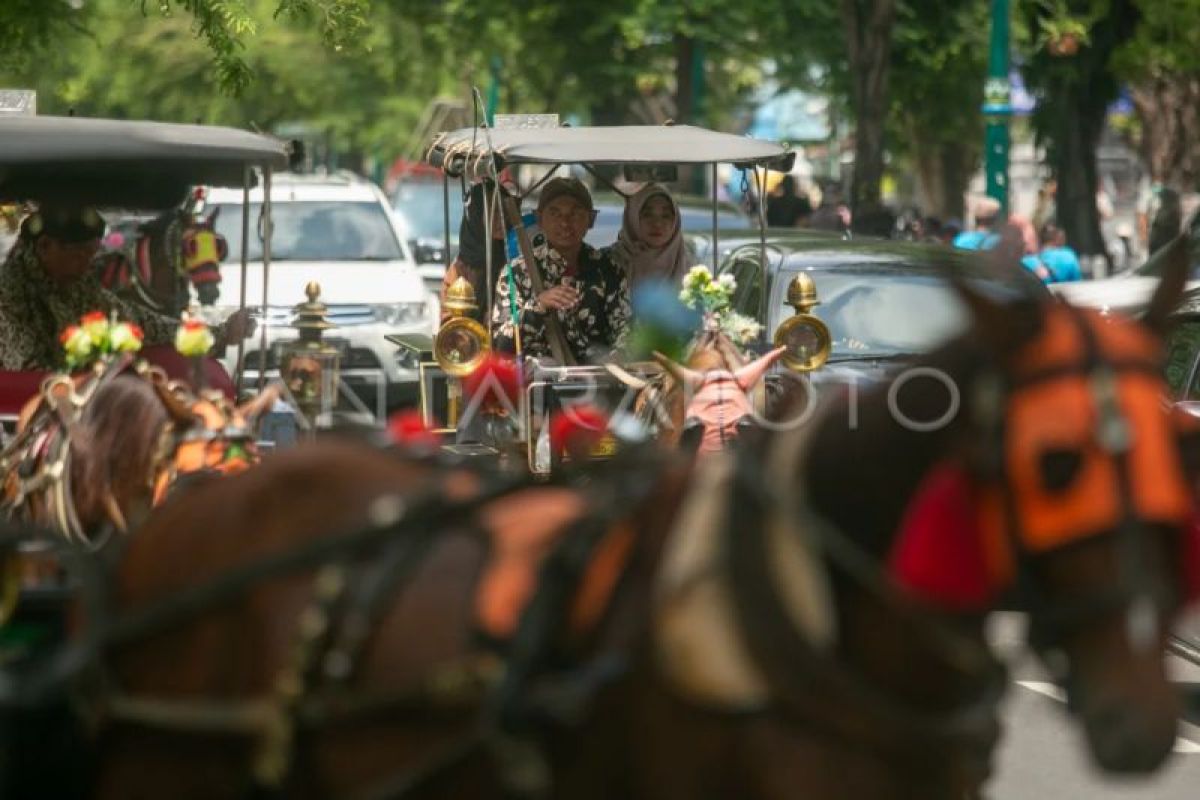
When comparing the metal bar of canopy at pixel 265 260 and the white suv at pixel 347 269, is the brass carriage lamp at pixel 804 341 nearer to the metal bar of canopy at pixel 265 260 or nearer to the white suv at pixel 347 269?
the metal bar of canopy at pixel 265 260

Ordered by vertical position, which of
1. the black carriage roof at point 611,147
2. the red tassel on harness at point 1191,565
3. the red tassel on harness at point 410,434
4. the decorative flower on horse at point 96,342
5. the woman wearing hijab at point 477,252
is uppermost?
the black carriage roof at point 611,147

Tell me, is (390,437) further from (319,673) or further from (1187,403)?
(1187,403)

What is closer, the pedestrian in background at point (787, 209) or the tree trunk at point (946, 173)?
the pedestrian in background at point (787, 209)

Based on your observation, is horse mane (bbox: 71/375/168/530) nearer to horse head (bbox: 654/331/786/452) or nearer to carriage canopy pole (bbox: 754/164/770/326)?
horse head (bbox: 654/331/786/452)

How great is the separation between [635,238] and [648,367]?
3.84 ft

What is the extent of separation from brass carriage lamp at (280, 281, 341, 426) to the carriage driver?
61 centimetres

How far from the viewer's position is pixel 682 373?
1041cm

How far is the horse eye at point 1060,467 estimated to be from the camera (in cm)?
394

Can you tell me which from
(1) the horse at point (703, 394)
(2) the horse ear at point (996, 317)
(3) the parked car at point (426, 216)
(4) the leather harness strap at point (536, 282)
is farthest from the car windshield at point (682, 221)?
(2) the horse ear at point (996, 317)

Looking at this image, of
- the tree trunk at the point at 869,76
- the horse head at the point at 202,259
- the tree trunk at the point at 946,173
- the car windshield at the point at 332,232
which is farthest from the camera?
the tree trunk at the point at 946,173

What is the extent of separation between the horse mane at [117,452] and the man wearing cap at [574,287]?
15.3ft

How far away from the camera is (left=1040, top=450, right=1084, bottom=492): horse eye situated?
3.94 m

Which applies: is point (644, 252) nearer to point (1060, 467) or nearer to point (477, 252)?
point (477, 252)

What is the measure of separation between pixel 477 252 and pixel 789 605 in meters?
8.57
